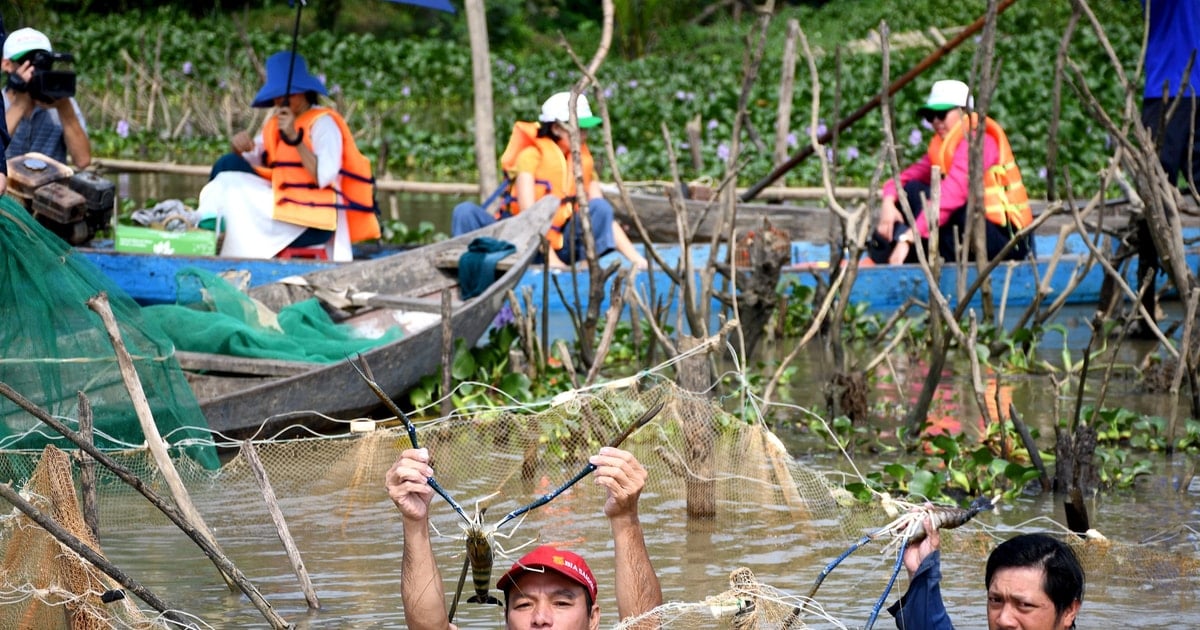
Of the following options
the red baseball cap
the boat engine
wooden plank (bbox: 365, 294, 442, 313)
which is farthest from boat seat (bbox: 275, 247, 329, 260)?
the red baseball cap

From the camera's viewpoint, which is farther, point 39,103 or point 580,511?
point 39,103

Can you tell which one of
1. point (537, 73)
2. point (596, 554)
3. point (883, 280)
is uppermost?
point (537, 73)

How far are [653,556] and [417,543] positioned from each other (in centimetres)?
170

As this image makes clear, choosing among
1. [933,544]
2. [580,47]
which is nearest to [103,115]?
[580,47]

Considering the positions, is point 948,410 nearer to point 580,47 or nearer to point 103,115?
point 103,115

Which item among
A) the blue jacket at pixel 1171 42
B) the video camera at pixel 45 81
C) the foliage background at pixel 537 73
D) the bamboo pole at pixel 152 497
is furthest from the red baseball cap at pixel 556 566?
the foliage background at pixel 537 73

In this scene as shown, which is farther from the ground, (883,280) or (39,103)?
(39,103)

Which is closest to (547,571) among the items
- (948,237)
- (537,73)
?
(948,237)

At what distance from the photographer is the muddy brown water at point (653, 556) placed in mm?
4469

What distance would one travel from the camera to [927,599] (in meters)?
3.30

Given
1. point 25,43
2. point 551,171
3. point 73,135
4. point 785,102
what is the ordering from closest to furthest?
point 25,43, point 73,135, point 551,171, point 785,102

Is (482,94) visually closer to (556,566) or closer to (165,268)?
(165,268)

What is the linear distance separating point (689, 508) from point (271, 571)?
4.67 ft

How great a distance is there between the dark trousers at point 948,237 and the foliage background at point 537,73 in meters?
3.10
